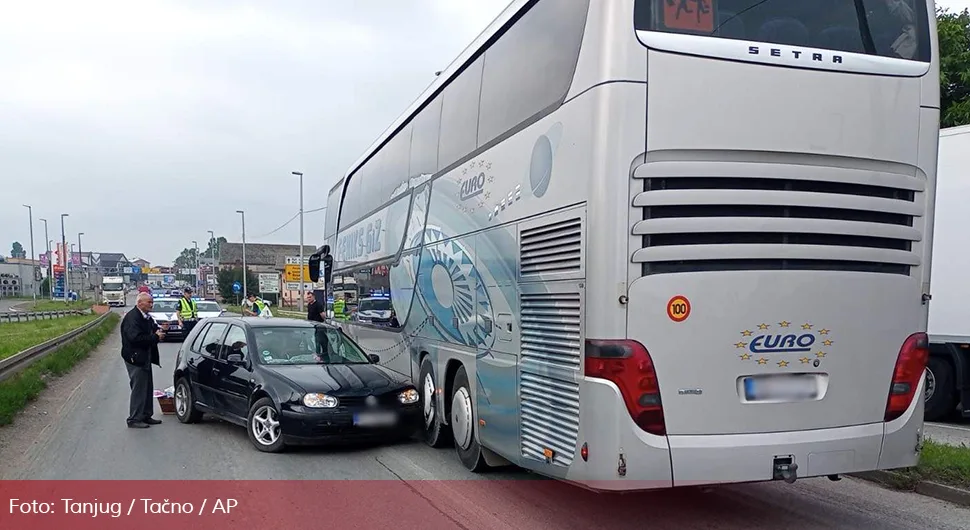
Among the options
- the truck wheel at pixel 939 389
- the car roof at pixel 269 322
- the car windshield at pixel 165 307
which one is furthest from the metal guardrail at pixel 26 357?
the truck wheel at pixel 939 389

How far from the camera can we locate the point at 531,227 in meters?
5.70

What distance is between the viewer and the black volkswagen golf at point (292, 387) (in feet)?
26.3

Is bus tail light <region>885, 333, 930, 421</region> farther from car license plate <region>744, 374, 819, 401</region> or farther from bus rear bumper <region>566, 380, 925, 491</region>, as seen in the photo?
car license plate <region>744, 374, 819, 401</region>

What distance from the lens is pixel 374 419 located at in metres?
8.27

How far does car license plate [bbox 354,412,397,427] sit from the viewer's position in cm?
815

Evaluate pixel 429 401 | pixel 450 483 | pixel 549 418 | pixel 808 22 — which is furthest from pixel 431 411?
pixel 808 22

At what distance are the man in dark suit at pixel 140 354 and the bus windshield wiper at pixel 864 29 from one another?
8500 mm

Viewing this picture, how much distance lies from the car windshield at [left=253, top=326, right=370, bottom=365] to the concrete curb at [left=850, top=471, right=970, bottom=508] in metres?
5.77

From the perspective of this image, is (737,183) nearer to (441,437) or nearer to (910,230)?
(910,230)

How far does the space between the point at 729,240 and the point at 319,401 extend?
489cm

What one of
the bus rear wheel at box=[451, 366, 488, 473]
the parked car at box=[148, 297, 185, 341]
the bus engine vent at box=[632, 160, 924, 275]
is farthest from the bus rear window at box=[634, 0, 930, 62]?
the parked car at box=[148, 297, 185, 341]

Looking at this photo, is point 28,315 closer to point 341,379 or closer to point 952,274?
point 341,379

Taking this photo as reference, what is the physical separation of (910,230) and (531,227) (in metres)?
2.68

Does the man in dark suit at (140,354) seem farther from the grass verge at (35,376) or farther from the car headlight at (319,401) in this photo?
the car headlight at (319,401)
